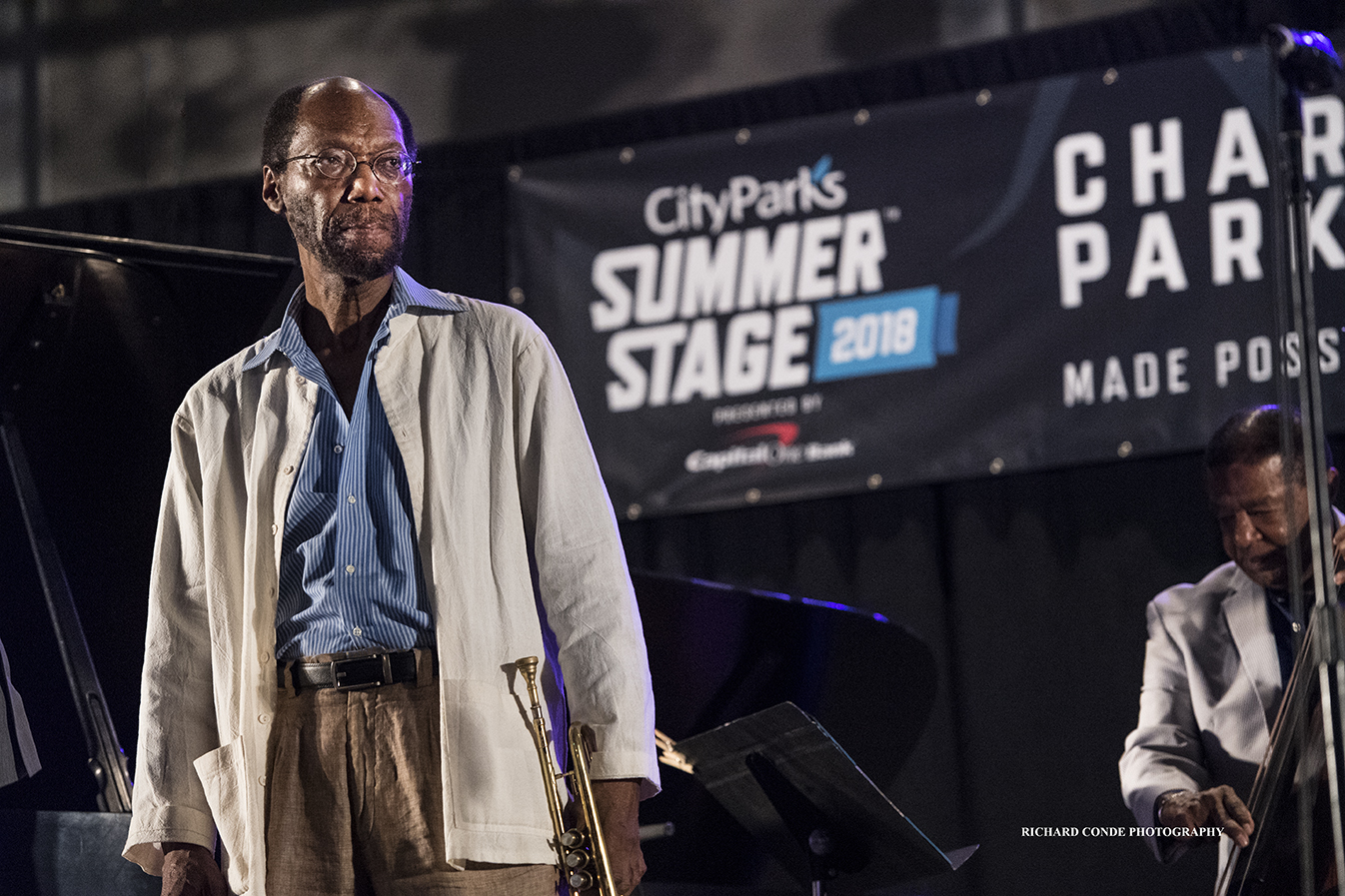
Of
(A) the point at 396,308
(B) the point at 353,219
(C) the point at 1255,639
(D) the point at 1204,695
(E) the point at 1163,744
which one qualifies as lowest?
(E) the point at 1163,744

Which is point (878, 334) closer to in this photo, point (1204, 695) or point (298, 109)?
point (1204, 695)

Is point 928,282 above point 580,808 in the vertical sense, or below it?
above

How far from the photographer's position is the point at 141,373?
2.98 m

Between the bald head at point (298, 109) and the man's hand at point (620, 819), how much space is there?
0.84 m

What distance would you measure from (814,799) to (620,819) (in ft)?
4.62

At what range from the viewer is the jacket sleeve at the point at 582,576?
6.00 feet

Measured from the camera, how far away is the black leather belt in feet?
5.93

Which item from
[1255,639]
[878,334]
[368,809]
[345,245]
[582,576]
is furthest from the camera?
[878,334]

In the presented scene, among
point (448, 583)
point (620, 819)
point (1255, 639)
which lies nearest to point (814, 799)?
point (1255, 639)

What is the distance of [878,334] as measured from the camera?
5.07 m

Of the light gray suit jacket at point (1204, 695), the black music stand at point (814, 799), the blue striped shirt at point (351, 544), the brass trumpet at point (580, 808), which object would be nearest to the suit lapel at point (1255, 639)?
the light gray suit jacket at point (1204, 695)

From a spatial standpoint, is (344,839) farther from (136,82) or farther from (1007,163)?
(136,82)

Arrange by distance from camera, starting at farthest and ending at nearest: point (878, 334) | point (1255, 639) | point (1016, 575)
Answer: point (878, 334)
point (1016, 575)
point (1255, 639)

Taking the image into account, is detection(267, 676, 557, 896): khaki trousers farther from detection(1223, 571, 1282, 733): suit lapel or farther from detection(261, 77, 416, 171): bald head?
detection(1223, 571, 1282, 733): suit lapel
